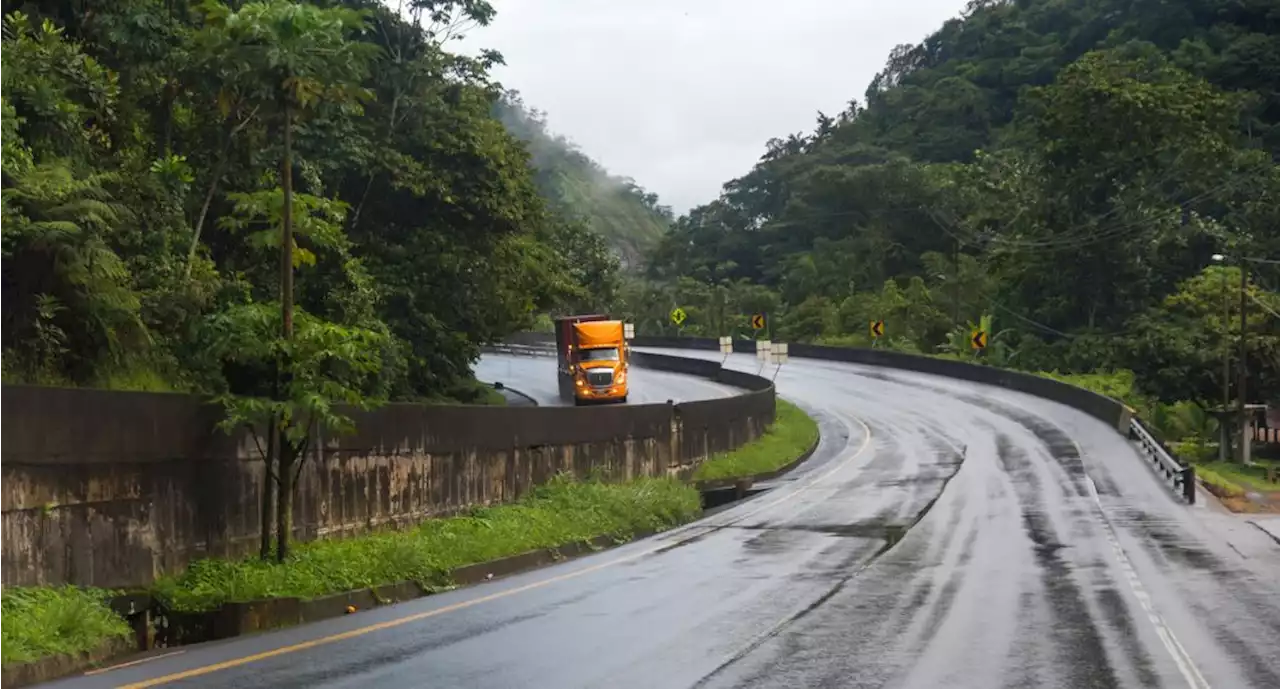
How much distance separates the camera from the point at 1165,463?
3909cm

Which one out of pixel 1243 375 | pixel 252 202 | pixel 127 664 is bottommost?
pixel 127 664

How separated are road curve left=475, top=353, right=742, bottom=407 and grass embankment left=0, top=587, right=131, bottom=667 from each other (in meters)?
41.5

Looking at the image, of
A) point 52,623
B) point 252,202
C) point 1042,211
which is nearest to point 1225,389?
point 1042,211

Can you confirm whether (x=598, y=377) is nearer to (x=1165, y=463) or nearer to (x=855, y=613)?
(x=1165, y=463)

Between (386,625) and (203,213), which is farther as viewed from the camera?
(203,213)

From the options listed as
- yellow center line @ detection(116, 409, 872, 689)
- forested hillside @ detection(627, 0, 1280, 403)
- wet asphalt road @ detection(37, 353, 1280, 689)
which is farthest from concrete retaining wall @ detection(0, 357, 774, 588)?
forested hillside @ detection(627, 0, 1280, 403)

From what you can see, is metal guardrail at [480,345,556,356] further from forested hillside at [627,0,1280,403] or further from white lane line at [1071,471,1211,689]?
white lane line at [1071,471,1211,689]

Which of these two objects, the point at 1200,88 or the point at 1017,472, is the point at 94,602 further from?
the point at 1200,88

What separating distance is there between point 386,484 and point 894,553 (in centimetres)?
872

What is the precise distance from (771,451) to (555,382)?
21.4 metres

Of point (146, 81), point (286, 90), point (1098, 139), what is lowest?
point (286, 90)

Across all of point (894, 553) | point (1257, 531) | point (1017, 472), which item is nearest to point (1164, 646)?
point (894, 553)

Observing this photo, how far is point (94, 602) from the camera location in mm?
12781

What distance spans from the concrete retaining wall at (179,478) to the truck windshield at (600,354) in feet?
86.1
